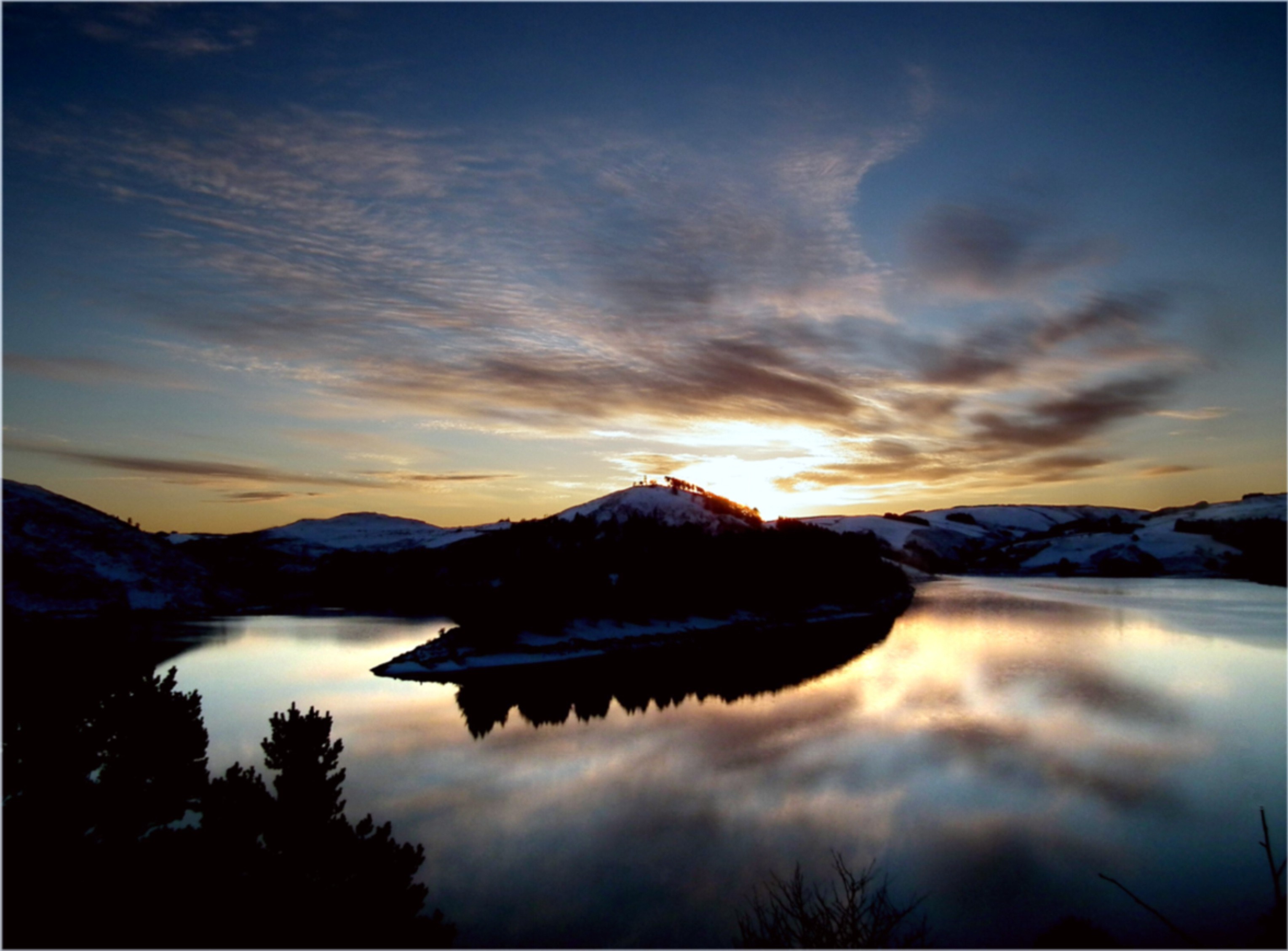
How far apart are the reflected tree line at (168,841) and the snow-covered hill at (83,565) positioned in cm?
11635

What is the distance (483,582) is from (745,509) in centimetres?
7881

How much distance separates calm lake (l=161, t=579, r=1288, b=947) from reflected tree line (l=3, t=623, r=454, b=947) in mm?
3272

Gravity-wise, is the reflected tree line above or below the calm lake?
above

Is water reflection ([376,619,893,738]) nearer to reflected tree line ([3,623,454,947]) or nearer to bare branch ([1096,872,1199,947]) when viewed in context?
reflected tree line ([3,623,454,947])

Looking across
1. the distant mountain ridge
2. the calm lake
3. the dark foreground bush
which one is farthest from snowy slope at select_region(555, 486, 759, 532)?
the dark foreground bush

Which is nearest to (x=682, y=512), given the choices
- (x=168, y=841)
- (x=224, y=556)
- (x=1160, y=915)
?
(x=224, y=556)

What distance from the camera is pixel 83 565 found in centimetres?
12138

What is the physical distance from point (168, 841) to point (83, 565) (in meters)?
130

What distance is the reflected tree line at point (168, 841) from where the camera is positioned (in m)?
16.2

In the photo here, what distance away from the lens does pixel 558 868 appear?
2267cm

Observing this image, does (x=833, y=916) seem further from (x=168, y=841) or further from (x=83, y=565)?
(x=83, y=565)

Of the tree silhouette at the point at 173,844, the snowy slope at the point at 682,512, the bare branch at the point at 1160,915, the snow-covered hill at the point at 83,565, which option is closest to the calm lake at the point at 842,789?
the bare branch at the point at 1160,915

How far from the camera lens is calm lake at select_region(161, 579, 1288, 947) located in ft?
65.3

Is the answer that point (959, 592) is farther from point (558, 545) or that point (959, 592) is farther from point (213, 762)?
point (213, 762)
